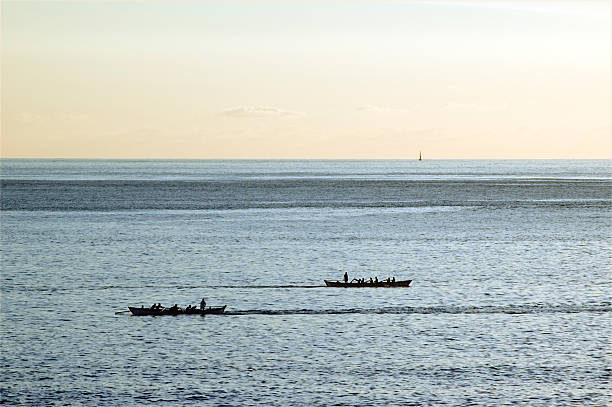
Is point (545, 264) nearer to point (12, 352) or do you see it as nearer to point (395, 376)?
point (395, 376)

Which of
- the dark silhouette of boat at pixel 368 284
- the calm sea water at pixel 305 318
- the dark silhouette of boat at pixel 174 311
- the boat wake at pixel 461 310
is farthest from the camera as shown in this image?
the dark silhouette of boat at pixel 368 284

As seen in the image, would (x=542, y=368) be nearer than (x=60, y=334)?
Yes

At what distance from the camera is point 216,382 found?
45.2 m

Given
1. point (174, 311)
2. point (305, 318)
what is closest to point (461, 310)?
point (305, 318)

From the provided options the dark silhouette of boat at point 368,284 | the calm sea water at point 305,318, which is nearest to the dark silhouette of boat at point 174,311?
the calm sea water at point 305,318

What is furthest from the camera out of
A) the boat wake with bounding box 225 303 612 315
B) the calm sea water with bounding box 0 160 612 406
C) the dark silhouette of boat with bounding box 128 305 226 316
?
the boat wake with bounding box 225 303 612 315

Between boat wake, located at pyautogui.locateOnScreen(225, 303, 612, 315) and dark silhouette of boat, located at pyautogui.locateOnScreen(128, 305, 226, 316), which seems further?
boat wake, located at pyautogui.locateOnScreen(225, 303, 612, 315)

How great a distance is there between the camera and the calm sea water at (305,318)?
44.4m

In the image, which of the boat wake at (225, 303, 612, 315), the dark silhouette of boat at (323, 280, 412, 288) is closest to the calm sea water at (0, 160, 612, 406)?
the boat wake at (225, 303, 612, 315)

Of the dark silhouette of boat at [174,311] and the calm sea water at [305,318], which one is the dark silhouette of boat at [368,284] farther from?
the dark silhouette of boat at [174,311]

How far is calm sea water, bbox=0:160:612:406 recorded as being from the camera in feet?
146

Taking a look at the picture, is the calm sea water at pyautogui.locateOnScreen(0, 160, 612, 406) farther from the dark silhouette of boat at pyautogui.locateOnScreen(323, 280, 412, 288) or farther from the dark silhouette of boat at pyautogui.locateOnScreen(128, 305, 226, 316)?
the dark silhouette of boat at pyautogui.locateOnScreen(323, 280, 412, 288)

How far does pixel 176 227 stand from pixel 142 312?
60.3 metres

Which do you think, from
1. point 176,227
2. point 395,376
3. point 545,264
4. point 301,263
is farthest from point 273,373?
point 176,227
